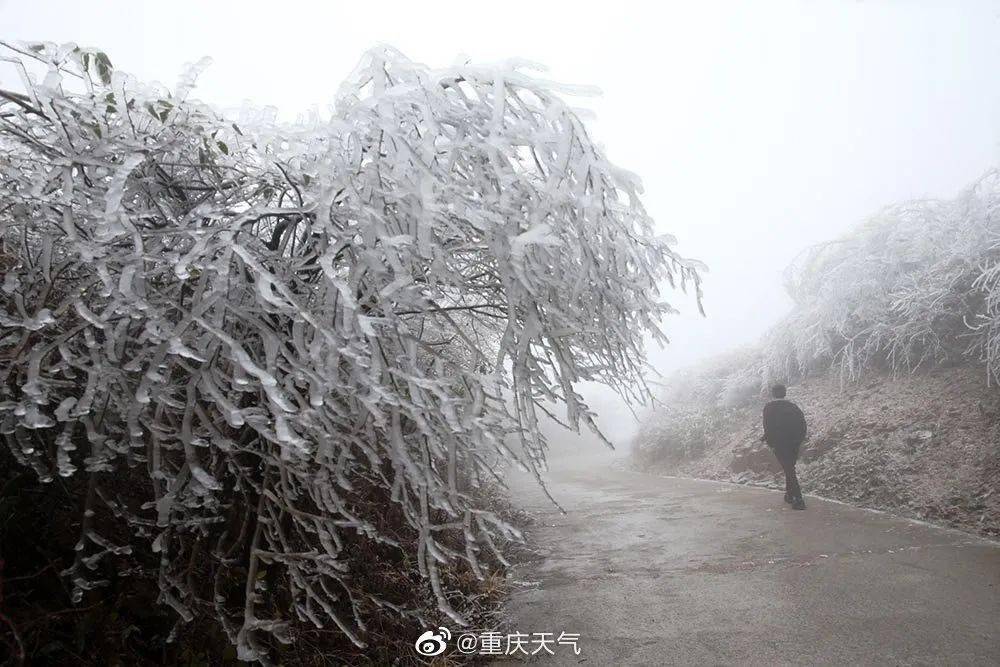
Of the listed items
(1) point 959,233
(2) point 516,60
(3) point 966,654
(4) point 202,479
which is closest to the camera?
(4) point 202,479

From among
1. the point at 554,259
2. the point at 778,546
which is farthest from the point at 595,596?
the point at 554,259

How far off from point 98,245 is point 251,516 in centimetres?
160

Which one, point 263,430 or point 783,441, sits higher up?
point 263,430

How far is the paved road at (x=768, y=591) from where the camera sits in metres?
3.13

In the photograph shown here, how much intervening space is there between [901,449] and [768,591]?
4329 millimetres

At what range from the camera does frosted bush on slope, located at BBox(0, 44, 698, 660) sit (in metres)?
2.01

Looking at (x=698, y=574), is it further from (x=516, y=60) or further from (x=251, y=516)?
(x=516, y=60)

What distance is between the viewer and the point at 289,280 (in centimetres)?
249

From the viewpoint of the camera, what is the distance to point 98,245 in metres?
1.99

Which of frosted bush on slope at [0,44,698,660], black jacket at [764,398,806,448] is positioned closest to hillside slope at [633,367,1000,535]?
black jacket at [764,398,806,448]

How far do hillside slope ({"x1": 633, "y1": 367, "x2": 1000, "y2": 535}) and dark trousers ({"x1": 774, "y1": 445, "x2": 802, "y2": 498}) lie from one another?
0.75 metres

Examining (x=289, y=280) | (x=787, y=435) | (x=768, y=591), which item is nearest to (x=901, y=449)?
(x=787, y=435)

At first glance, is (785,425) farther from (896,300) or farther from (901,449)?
(896,300)

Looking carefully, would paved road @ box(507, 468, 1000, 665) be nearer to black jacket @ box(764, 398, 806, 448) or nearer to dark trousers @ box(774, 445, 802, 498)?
dark trousers @ box(774, 445, 802, 498)
